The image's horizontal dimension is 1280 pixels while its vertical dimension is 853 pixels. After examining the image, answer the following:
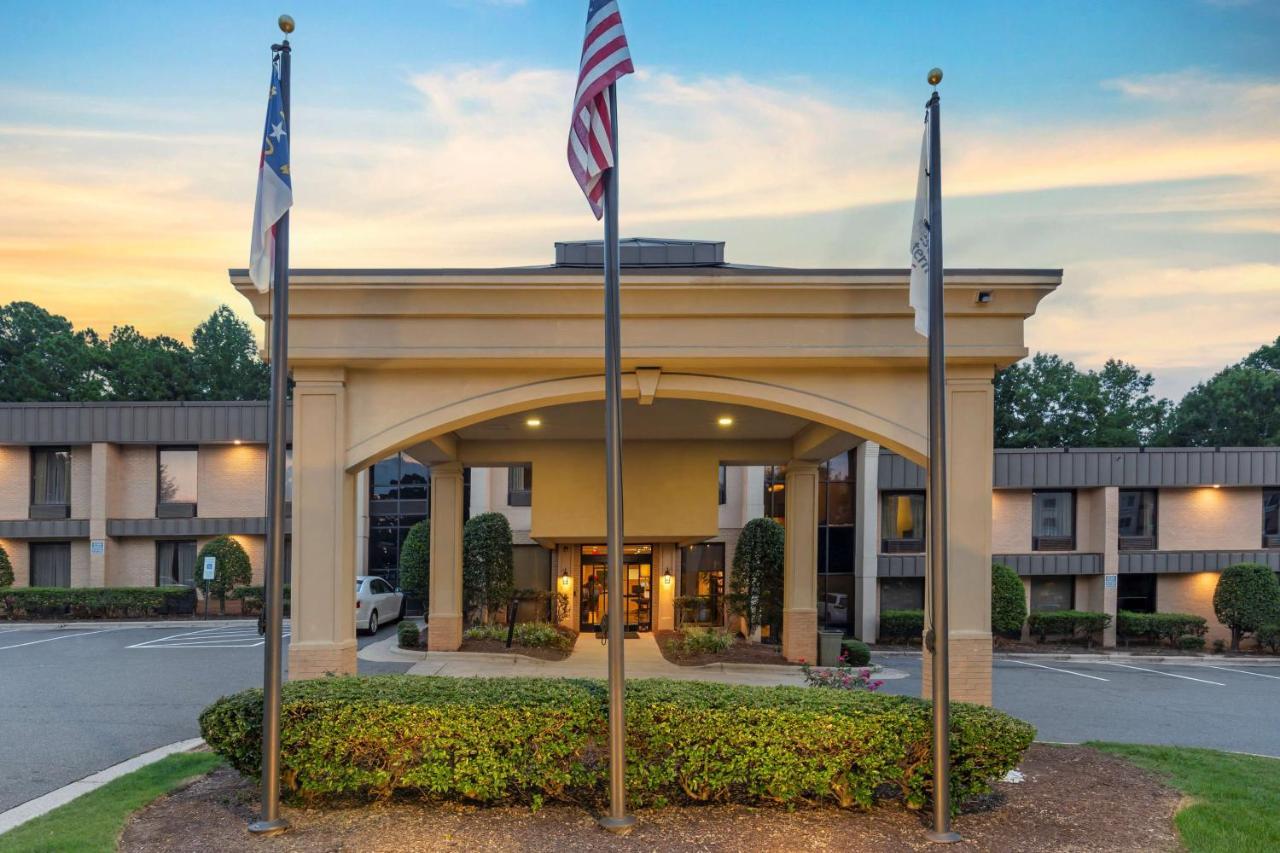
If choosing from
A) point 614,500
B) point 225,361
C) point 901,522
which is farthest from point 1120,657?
point 225,361

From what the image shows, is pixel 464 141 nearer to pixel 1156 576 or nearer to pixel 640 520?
pixel 640 520

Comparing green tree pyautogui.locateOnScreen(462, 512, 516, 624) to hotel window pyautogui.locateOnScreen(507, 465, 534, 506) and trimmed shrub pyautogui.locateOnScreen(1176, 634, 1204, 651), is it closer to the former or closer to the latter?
hotel window pyautogui.locateOnScreen(507, 465, 534, 506)

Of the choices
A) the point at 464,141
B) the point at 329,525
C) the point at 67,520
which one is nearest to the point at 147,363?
the point at 67,520

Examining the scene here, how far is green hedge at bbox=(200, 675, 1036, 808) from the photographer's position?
7027 mm

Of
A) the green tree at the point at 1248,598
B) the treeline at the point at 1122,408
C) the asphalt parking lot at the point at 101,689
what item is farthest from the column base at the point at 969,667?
the treeline at the point at 1122,408

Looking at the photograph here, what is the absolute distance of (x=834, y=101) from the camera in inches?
571

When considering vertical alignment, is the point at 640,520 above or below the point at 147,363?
below

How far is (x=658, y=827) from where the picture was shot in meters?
6.90

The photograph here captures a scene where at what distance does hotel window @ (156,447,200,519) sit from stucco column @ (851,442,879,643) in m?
21.6

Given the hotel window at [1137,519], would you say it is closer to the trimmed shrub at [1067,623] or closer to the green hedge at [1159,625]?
the green hedge at [1159,625]

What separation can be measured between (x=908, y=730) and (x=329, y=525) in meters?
6.47

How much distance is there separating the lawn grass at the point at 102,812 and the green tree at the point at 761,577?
46.7 ft

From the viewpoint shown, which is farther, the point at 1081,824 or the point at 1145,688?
the point at 1145,688

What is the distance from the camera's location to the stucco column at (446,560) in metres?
18.2
